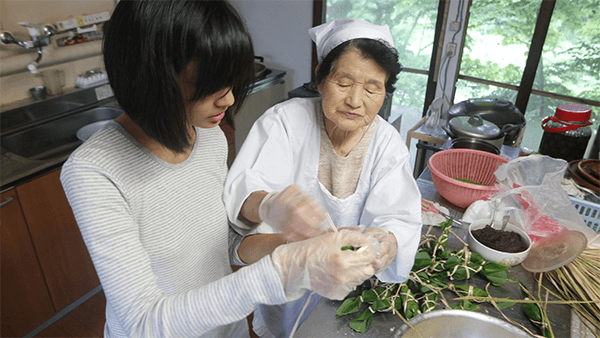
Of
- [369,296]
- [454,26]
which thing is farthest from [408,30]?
[369,296]

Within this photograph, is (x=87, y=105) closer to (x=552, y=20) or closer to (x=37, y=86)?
(x=37, y=86)

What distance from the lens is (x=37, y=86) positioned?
2.41 meters

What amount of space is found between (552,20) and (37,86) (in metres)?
3.81

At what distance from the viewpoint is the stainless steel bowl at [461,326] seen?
935 mm

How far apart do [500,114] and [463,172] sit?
2.94 ft

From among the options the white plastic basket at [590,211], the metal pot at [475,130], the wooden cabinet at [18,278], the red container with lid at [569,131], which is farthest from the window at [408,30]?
the wooden cabinet at [18,278]

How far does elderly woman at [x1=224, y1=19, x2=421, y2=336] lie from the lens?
1043 mm

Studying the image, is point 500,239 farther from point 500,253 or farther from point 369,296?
point 369,296

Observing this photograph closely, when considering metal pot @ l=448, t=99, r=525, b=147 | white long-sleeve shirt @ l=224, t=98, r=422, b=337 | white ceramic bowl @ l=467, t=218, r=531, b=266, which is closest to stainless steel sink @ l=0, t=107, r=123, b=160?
white long-sleeve shirt @ l=224, t=98, r=422, b=337

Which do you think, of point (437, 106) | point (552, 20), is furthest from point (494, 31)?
point (437, 106)

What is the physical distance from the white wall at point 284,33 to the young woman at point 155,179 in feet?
10.0

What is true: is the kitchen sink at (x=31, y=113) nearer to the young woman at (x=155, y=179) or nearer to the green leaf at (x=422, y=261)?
the young woman at (x=155, y=179)

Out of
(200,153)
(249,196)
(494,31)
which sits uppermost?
(494,31)

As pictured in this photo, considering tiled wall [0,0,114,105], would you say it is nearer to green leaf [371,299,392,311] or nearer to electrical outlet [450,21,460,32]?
green leaf [371,299,392,311]
